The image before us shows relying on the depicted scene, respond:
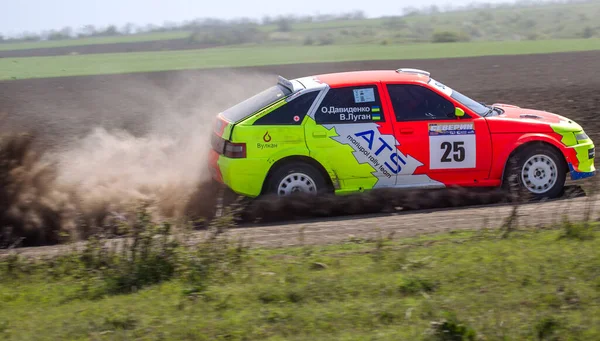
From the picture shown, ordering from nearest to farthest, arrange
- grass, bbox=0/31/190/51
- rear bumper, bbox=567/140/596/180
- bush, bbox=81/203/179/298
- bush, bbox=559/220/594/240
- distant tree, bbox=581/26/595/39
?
bush, bbox=81/203/179/298 < bush, bbox=559/220/594/240 < rear bumper, bbox=567/140/596/180 < distant tree, bbox=581/26/595/39 < grass, bbox=0/31/190/51

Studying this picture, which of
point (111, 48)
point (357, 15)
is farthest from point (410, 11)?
point (111, 48)

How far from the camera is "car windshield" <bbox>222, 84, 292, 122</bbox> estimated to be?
9508 mm

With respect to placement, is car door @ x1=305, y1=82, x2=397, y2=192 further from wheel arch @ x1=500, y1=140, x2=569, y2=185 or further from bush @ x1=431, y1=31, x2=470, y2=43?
bush @ x1=431, y1=31, x2=470, y2=43

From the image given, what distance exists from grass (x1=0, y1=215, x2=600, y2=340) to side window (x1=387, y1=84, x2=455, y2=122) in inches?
85.3

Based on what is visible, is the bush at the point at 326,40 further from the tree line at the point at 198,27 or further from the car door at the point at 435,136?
the car door at the point at 435,136

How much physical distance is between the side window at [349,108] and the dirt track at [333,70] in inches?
50.3

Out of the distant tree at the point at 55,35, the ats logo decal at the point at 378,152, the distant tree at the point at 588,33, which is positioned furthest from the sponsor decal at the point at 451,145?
the distant tree at the point at 55,35

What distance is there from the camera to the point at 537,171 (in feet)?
31.8

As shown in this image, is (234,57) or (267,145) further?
(234,57)

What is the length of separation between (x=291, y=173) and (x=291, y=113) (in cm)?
76

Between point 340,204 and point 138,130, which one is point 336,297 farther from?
point 138,130

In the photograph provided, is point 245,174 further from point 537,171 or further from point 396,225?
point 537,171

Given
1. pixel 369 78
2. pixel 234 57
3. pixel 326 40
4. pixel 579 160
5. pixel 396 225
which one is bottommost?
pixel 396 225

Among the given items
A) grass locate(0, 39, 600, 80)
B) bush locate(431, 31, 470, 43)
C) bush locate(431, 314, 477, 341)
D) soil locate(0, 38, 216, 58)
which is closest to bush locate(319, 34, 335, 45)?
bush locate(431, 31, 470, 43)
